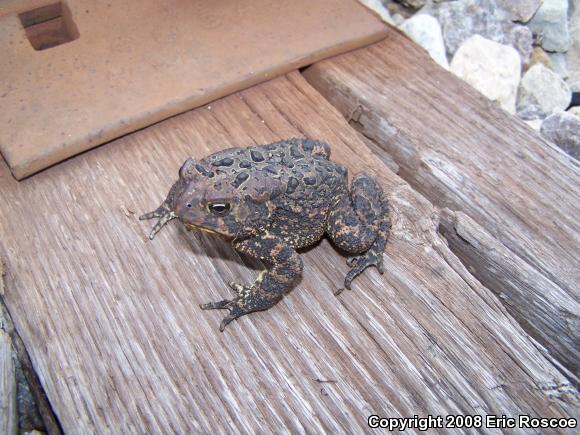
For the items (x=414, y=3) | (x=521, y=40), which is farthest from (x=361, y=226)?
(x=414, y=3)

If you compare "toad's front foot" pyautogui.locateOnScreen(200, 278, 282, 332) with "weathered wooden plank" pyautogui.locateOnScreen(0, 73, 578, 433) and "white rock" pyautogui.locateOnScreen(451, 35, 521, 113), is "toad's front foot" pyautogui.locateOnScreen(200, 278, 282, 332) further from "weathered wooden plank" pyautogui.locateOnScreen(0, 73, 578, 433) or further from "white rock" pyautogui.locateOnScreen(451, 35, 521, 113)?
"white rock" pyautogui.locateOnScreen(451, 35, 521, 113)

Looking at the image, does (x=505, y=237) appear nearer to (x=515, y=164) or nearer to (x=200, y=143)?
(x=515, y=164)

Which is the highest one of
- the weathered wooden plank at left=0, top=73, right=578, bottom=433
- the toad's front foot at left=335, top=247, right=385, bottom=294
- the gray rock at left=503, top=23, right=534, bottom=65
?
the gray rock at left=503, top=23, right=534, bottom=65

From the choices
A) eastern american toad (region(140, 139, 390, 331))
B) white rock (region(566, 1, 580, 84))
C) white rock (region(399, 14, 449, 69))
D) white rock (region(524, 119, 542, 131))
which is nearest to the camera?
eastern american toad (region(140, 139, 390, 331))

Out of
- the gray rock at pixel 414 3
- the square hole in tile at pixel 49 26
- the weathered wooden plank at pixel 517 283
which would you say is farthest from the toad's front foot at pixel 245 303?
the gray rock at pixel 414 3

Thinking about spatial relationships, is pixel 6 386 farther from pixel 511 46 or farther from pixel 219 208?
pixel 511 46

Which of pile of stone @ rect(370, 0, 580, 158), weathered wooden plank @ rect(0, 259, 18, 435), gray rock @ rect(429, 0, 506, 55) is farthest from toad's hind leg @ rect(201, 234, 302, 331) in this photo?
gray rock @ rect(429, 0, 506, 55)

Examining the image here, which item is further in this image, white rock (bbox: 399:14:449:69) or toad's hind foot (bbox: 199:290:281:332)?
white rock (bbox: 399:14:449:69)

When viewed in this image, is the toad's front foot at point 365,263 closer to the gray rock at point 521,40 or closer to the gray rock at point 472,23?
the gray rock at point 472,23
